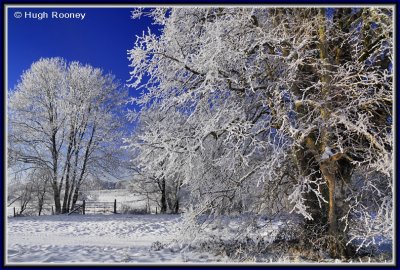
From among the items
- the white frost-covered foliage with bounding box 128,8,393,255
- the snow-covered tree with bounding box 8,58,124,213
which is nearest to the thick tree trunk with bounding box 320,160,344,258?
the white frost-covered foliage with bounding box 128,8,393,255

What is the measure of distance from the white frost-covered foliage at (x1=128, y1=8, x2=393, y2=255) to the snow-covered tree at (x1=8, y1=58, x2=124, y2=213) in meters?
12.5

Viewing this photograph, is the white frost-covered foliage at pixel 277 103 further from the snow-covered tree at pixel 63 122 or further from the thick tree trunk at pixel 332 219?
the snow-covered tree at pixel 63 122

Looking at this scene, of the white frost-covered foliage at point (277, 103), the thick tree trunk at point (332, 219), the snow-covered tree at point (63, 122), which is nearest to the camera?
the white frost-covered foliage at point (277, 103)

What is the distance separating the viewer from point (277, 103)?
619cm

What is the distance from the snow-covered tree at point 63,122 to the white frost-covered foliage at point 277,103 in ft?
41.1

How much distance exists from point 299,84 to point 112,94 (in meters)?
15.4

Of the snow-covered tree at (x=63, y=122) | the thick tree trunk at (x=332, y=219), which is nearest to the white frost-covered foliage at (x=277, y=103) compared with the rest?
the thick tree trunk at (x=332, y=219)

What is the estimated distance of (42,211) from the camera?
23953mm

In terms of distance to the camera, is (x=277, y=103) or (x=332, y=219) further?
(x=332, y=219)

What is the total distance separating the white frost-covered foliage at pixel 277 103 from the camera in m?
5.83

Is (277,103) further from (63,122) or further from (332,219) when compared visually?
(63,122)

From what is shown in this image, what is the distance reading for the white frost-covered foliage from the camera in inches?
230

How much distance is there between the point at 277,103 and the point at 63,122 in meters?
15.7

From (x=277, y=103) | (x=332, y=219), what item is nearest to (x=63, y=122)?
(x=277, y=103)
